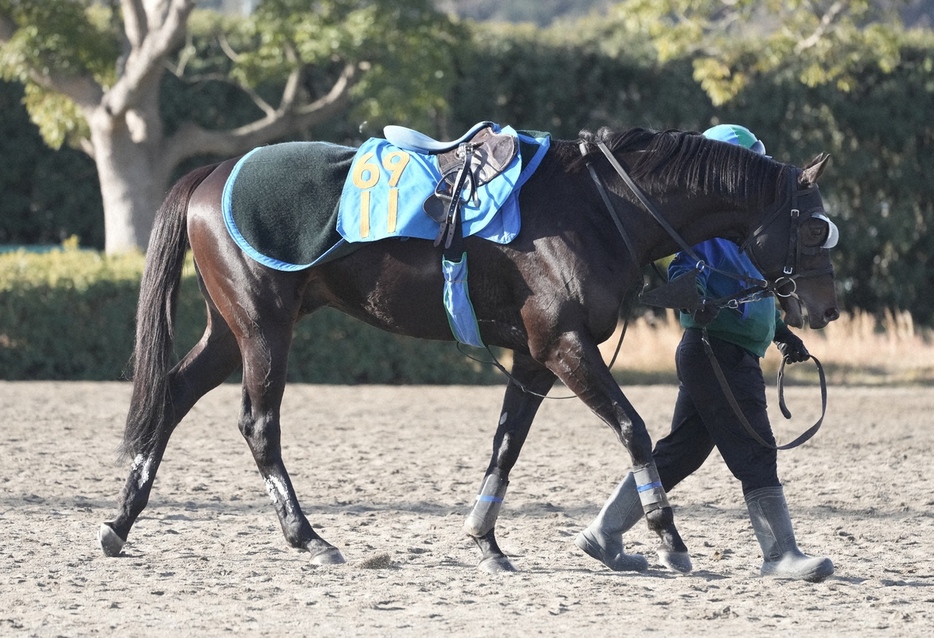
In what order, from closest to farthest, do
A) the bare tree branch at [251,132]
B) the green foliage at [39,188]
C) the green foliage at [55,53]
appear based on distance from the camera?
the green foliage at [55,53], the bare tree branch at [251,132], the green foliage at [39,188]

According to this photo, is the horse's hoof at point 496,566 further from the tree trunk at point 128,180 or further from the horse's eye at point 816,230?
the tree trunk at point 128,180

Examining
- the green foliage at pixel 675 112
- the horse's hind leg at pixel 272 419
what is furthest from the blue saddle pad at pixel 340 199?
the green foliage at pixel 675 112

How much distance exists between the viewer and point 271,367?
173 inches

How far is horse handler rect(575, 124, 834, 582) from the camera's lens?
4156 mm

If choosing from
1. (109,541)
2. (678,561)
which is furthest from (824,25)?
(109,541)

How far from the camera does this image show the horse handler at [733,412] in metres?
4.16

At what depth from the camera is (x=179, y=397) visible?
465 cm

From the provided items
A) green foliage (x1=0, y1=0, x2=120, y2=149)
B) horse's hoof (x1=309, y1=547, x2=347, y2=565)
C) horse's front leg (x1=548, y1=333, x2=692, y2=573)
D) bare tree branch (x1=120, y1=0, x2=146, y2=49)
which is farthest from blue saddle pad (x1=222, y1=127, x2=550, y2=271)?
bare tree branch (x1=120, y1=0, x2=146, y2=49)

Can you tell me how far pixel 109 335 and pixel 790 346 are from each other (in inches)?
253

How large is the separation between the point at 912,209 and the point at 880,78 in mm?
1447

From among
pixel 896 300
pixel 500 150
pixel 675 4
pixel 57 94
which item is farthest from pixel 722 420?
pixel 896 300

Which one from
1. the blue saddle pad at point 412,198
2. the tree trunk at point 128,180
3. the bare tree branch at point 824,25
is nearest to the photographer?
the blue saddle pad at point 412,198

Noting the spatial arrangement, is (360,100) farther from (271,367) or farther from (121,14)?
(271,367)

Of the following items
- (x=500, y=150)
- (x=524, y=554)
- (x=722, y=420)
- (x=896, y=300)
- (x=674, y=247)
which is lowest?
(x=896, y=300)
